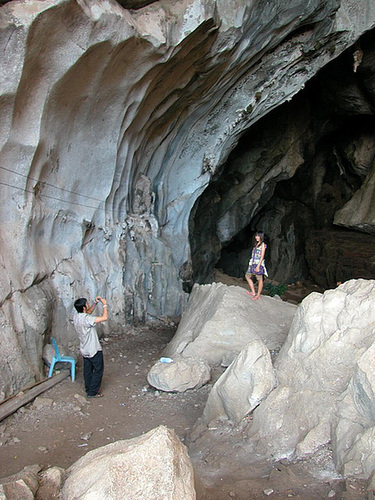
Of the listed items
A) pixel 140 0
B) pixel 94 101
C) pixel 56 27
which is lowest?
pixel 94 101

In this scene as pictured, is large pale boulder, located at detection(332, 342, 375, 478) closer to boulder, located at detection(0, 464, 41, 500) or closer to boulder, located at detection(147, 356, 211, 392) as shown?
boulder, located at detection(0, 464, 41, 500)

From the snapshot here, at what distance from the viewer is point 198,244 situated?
14117 millimetres

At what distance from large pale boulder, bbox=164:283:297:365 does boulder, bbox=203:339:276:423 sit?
1.61 m

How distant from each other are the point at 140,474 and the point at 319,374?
2050 millimetres

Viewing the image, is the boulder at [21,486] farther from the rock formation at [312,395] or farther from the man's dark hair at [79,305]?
the man's dark hair at [79,305]

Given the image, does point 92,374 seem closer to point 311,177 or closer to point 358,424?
point 358,424

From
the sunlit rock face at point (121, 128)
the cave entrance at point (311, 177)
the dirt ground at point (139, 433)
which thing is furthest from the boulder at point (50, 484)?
the cave entrance at point (311, 177)

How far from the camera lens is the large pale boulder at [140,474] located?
2205 mm

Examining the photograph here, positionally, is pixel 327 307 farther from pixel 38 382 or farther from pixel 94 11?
pixel 94 11

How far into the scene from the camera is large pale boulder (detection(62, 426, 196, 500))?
2.21 meters

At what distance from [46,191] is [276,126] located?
977cm

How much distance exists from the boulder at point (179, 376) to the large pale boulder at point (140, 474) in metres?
3.11

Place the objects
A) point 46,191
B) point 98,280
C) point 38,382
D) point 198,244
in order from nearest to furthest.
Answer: point 38,382 < point 46,191 < point 98,280 < point 198,244

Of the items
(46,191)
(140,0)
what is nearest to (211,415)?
(46,191)
